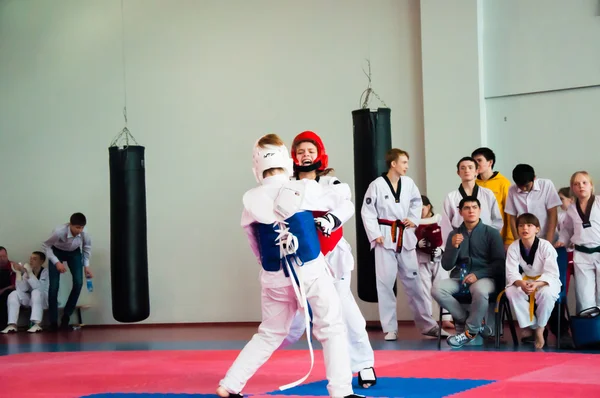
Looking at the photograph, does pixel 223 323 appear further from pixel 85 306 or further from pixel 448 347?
pixel 448 347

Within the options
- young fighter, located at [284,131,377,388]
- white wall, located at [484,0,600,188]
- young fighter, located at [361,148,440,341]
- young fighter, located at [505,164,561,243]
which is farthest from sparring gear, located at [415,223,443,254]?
young fighter, located at [284,131,377,388]

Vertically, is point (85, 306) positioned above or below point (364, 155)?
below

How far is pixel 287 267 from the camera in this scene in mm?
3490

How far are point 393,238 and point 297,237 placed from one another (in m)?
3.31

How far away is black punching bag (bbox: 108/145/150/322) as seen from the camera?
313 inches

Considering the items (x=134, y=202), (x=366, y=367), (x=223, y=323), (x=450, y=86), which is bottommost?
(x=223, y=323)

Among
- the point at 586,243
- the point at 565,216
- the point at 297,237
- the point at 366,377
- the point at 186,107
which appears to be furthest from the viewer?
the point at 186,107

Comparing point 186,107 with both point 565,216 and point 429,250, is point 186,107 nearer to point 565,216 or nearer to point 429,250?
point 429,250

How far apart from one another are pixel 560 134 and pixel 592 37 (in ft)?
3.22

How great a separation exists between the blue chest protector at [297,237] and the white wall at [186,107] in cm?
489

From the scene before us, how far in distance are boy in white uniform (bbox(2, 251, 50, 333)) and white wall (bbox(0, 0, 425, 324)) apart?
21.7 inches

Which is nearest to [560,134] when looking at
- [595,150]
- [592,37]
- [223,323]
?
[595,150]

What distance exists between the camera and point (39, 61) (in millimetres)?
10188

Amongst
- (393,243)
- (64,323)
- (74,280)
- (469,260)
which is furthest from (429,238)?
(64,323)
